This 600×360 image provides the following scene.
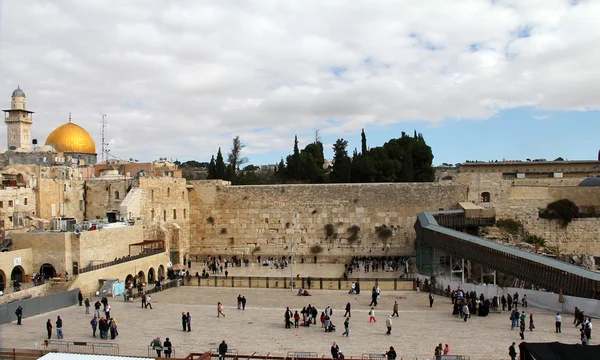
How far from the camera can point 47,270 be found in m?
22.4

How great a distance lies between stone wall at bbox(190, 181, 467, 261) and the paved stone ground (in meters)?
11.9

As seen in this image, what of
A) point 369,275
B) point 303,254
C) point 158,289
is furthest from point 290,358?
point 303,254

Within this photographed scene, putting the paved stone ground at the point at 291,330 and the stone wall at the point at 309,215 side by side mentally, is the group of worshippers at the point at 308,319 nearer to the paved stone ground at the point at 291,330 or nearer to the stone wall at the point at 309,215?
the paved stone ground at the point at 291,330

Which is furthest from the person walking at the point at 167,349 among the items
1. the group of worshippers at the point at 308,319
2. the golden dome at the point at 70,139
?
the golden dome at the point at 70,139

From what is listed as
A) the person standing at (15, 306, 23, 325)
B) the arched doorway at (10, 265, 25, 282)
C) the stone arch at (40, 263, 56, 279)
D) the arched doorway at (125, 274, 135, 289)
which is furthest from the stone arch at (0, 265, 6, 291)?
the person standing at (15, 306, 23, 325)

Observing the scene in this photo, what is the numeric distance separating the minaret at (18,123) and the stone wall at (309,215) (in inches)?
604

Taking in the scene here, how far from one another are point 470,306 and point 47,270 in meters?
17.1

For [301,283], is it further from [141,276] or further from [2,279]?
[2,279]

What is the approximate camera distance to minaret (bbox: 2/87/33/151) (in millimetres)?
38938

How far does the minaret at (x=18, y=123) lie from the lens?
38.9 meters

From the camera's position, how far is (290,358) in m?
11.5

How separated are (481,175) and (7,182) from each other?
26.6 meters

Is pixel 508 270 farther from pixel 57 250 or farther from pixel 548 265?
pixel 57 250

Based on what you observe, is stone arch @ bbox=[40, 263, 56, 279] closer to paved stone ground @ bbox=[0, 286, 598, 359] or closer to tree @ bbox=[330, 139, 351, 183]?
paved stone ground @ bbox=[0, 286, 598, 359]
